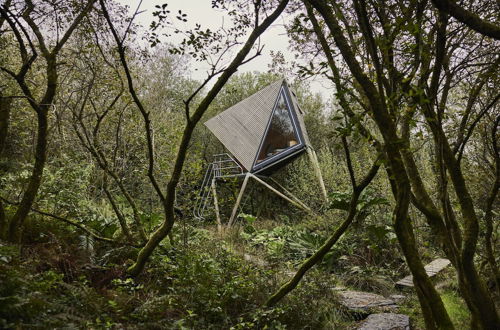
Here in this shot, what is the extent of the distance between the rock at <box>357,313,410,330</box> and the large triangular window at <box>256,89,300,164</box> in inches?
344

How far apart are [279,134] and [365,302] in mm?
8586

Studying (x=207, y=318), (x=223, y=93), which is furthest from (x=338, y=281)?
(x=223, y=93)

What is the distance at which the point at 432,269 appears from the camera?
6766 mm

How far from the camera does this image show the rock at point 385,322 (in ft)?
13.8

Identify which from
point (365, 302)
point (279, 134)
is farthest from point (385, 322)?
point (279, 134)

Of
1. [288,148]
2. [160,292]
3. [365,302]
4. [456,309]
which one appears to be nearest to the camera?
[160,292]

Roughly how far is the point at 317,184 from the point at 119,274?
331 inches

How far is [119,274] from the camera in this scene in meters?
4.12

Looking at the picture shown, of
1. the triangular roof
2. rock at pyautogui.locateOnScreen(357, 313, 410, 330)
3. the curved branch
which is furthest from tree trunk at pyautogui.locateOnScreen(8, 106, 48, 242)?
the triangular roof

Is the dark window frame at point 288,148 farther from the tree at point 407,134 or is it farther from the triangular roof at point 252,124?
the tree at point 407,134

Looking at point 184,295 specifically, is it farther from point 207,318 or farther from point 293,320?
point 293,320

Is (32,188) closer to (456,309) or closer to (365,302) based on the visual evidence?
(365,302)

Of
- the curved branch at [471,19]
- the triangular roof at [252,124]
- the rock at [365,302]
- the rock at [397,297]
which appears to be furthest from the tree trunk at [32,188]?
the triangular roof at [252,124]

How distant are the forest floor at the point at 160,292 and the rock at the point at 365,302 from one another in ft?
0.12
